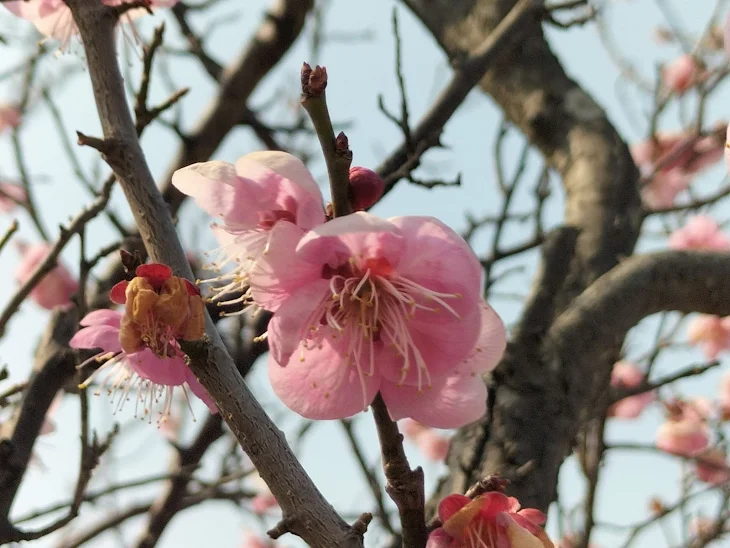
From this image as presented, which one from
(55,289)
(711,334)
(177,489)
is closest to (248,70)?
(55,289)

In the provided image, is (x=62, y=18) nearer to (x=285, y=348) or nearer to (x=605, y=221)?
(x=285, y=348)

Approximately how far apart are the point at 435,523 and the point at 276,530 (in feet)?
0.71

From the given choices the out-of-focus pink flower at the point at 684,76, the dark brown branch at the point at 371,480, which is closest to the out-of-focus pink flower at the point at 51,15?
the dark brown branch at the point at 371,480

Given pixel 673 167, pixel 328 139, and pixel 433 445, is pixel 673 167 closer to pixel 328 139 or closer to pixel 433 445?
pixel 433 445

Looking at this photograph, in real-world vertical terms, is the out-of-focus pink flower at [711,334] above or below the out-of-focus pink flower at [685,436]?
above

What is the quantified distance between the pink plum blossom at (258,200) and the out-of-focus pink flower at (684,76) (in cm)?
274

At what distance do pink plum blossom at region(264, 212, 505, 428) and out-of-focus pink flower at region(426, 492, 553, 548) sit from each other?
0.11m

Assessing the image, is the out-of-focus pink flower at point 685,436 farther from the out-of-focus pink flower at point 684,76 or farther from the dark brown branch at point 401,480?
the dark brown branch at point 401,480

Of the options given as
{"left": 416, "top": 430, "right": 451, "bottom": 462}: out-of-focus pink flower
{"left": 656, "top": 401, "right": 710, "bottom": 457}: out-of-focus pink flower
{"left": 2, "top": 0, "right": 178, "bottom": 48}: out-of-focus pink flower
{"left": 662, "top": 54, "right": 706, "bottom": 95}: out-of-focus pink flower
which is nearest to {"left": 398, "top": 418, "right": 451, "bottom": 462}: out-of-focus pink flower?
{"left": 416, "top": 430, "right": 451, "bottom": 462}: out-of-focus pink flower

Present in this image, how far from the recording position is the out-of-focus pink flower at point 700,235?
3457 millimetres

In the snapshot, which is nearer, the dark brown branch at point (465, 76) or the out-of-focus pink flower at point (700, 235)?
the dark brown branch at point (465, 76)

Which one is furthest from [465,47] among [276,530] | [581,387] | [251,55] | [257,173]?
[276,530]

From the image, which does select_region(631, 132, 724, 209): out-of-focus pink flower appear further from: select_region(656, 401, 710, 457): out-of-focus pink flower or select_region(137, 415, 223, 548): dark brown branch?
select_region(137, 415, 223, 548): dark brown branch

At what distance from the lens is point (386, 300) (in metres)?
0.81
